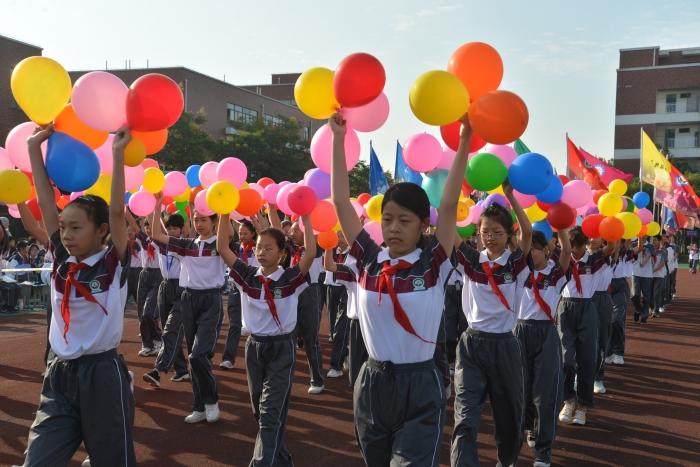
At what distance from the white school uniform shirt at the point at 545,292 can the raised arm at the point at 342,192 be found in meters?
2.27

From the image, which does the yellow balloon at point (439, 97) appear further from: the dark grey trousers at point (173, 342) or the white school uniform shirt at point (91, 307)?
the dark grey trousers at point (173, 342)

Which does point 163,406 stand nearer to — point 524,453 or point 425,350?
point 524,453

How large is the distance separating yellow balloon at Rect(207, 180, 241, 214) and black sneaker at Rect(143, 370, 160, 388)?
9.18 ft

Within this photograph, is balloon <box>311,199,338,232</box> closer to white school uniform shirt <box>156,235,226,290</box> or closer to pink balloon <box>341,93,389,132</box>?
pink balloon <box>341,93,389,132</box>

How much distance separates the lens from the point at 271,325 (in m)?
4.54

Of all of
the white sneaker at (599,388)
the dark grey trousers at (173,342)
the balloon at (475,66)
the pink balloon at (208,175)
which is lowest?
the white sneaker at (599,388)

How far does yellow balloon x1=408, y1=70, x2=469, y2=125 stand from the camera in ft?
10.9

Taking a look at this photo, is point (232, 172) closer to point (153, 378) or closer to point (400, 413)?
point (153, 378)

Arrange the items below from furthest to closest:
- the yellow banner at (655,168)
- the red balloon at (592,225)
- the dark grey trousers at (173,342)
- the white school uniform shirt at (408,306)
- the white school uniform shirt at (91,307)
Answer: the yellow banner at (655,168) → the dark grey trousers at (173,342) → the red balloon at (592,225) → the white school uniform shirt at (91,307) → the white school uniform shirt at (408,306)

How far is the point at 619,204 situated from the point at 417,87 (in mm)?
4229

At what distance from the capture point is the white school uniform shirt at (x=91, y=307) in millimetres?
3215

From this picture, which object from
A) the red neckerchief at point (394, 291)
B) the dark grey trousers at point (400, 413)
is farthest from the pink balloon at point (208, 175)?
the dark grey trousers at point (400, 413)

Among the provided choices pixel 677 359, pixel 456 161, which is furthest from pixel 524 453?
pixel 677 359

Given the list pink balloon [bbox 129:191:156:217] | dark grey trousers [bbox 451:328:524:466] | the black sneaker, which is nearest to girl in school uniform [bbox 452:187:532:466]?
dark grey trousers [bbox 451:328:524:466]
